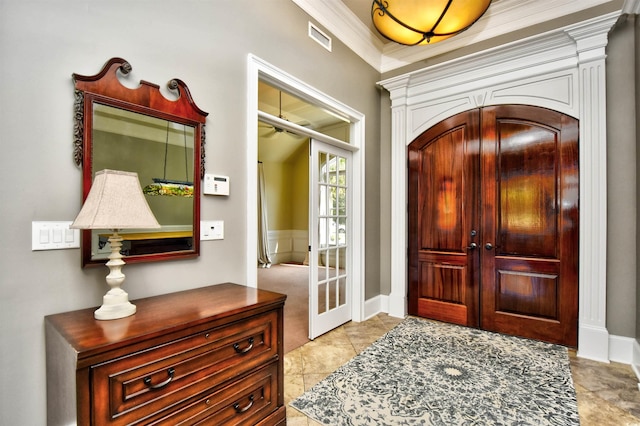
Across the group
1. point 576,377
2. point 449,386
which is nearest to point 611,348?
point 576,377

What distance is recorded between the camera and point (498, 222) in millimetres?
3195

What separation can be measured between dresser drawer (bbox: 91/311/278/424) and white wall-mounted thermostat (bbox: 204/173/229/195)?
919mm

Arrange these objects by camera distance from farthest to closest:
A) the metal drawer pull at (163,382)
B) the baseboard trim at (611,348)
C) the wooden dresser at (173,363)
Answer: the baseboard trim at (611,348) → the metal drawer pull at (163,382) → the wooden dresser at (173,363)

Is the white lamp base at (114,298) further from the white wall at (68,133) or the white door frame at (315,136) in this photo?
the white door frame at (315,136)

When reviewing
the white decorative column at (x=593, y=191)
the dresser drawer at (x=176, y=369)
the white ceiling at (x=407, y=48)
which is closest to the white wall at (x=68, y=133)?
the dresser drawer at (x=176, y=369)

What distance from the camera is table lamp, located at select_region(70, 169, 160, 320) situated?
1237 mm

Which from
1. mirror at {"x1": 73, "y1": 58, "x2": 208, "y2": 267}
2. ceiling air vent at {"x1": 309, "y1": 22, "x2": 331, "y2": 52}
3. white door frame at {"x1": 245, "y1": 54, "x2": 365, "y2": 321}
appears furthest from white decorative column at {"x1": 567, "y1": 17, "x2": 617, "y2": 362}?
mirror at {"x1": 73, "y1": 58, "x2": 208, "y2": 267}

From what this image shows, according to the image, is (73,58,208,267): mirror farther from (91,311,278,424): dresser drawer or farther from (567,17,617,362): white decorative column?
(567,17,617,362): white decorative column

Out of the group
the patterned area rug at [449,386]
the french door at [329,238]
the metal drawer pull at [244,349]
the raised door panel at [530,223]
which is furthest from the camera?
the french door at [329,238]

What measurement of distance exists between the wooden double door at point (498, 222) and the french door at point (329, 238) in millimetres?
860

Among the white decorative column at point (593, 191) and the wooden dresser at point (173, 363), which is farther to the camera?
the white decorative column at point (593, 191)

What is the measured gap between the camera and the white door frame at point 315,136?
2.30 meters

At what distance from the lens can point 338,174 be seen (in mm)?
3424

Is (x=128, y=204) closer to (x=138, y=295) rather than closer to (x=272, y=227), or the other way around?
(x=138, y=295)
